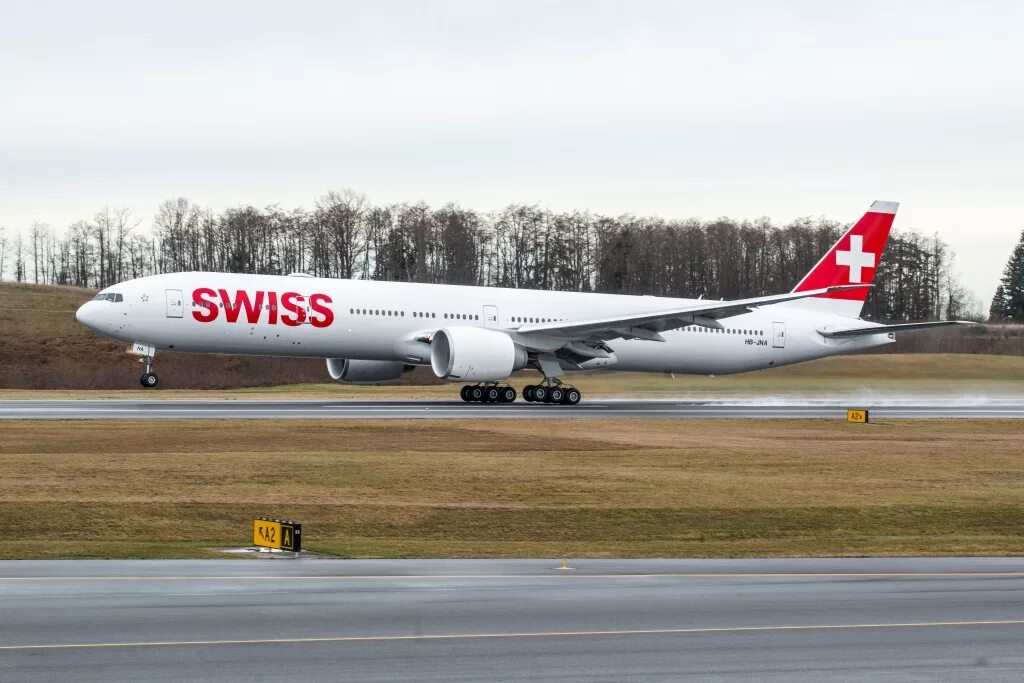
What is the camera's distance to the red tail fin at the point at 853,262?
171 feet

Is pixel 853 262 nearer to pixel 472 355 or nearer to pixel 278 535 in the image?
pixel 472 355

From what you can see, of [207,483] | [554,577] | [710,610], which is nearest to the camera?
[710,610]

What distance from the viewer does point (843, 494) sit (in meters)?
→ 22.5

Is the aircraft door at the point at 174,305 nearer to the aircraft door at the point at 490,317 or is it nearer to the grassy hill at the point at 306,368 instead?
the aircraft door at the point at 490,317

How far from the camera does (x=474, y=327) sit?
4344 centimetres

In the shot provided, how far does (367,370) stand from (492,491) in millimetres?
24275

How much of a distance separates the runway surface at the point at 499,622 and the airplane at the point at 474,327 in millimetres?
26488

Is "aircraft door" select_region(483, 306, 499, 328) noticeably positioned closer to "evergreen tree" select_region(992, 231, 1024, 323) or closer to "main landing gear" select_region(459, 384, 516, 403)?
"main landing gear" select_region(459, 384, 516, 403)

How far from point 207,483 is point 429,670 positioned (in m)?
13.4

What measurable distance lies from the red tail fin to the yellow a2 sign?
39.4m

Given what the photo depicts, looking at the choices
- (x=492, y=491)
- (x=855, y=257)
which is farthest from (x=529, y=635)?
(x=855, y=257)

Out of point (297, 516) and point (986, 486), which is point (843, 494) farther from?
point (297, 516)

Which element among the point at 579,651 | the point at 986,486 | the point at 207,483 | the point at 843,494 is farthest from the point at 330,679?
the point at 986,486

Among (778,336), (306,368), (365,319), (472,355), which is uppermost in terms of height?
(365,319)
